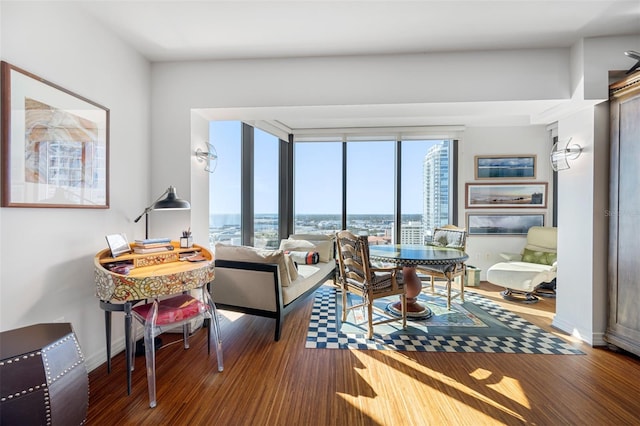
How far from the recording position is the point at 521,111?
106 inches

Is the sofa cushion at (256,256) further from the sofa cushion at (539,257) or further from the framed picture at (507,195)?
the sofa cushion at (539,257)

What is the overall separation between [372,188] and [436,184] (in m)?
1.17

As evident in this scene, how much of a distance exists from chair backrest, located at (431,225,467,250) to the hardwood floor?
1.50m

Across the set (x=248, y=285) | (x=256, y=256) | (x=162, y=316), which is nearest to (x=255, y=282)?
(x=248, y=285)

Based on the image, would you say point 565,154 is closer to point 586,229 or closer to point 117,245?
point 586,229

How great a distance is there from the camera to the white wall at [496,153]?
176 inches

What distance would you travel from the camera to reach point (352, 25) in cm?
212

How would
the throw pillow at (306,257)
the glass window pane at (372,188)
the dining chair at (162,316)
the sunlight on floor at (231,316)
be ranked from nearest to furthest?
the dining chair at (162,316)
the sunlight on floor at (231,316)
the throw pillow at (306,257)
the glass window pane at (372,188)

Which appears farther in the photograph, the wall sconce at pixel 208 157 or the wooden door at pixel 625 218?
the wall sconce at pixel 208 157

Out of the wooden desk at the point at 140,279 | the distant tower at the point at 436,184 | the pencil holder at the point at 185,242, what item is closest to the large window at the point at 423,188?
the distant tower at the point at 436,184

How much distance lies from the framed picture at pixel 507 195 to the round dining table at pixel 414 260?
189cm

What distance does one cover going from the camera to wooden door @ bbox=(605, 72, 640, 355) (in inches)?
85.3

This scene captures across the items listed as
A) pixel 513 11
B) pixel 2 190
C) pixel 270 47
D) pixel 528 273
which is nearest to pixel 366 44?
pixel 270 47

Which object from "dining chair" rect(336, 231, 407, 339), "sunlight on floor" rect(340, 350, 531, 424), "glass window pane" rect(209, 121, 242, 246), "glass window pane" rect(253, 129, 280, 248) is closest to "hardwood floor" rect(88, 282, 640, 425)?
"sunlight on floor" rect(340, 350, 531, 424)
